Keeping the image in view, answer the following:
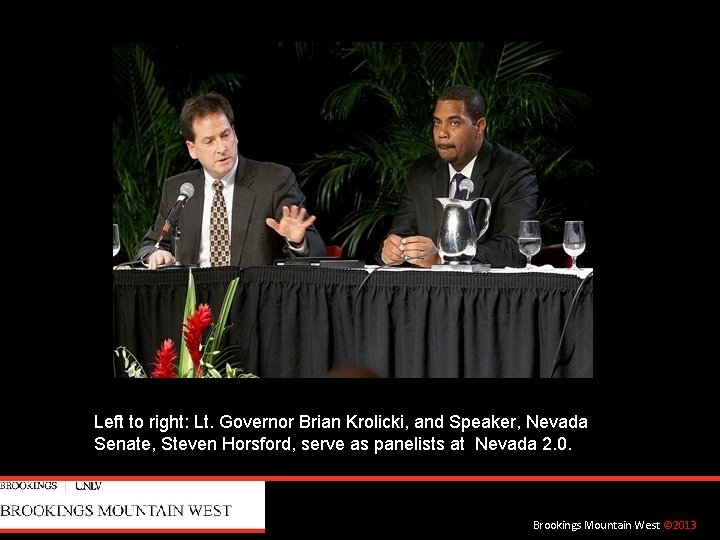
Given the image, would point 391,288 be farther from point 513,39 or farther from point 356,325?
point 513,39

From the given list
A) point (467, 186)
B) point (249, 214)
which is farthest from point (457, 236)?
point (249, 214)

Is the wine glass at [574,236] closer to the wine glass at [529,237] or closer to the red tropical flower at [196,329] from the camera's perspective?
the wine glass at [529,237]

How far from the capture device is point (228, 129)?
4434mm

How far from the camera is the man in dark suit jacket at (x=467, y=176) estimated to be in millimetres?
4496

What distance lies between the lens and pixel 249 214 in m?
4.50

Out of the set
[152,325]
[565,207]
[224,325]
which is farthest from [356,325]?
[565,207]

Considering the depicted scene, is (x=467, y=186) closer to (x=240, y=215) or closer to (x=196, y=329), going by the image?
(x=240, y=215)

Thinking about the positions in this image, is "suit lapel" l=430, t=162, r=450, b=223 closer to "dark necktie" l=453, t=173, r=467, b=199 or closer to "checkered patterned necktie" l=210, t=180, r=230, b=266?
"dark necktie" l=453, t=173, r=467, b=199

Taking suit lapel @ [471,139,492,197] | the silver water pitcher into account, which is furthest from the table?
suit lapel @ [471,139,492,197]

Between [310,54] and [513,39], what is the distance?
3.89 ft

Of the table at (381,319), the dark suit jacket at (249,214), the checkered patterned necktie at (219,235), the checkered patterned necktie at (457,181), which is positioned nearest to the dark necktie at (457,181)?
the checkered patterned necktie at (457,181)

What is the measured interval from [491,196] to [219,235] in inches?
45.6

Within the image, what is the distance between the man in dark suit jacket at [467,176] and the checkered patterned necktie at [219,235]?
0.74 m

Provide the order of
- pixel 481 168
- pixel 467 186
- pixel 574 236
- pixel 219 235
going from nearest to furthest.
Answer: pixel 574 236, pixel 467 186, pixel 219 235, pixel 481 168
